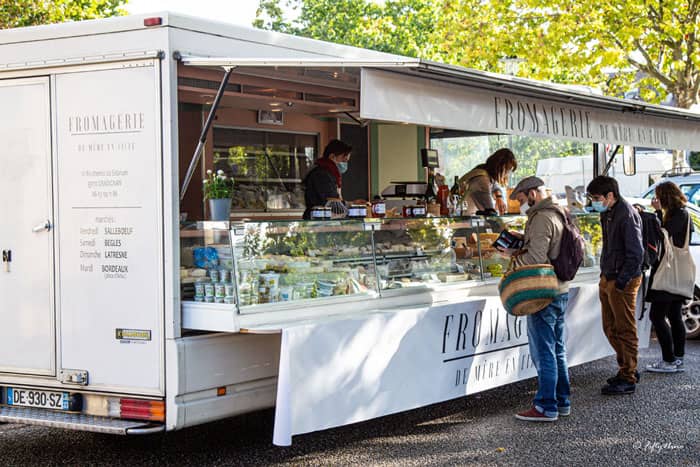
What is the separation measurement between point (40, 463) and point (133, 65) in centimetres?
268

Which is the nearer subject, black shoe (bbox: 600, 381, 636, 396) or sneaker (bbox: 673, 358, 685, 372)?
black shoe (bbox: 600, 381, 636, 396)

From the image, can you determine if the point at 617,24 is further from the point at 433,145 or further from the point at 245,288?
the point at 245,288

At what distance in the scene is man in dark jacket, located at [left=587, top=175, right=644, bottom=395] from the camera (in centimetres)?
784

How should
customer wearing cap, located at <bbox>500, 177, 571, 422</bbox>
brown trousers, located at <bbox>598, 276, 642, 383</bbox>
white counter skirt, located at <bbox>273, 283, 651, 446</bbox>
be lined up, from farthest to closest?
brown trousers, located at <bbox>598, 276, 642, 383</bbox> → customer wearing cap, located at <bbox>500, 177, 571, 422</bbox> → white counter skirt, located at <bbox>273, 283, 651, 446</bbox>

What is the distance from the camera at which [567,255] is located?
706 centimetres

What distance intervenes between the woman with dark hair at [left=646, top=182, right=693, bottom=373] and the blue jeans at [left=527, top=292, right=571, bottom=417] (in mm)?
2121

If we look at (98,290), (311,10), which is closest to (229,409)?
(98,290)

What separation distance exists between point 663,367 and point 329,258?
404cm

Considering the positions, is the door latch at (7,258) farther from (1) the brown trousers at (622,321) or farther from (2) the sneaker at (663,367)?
(2) the sneaker at (663,367)

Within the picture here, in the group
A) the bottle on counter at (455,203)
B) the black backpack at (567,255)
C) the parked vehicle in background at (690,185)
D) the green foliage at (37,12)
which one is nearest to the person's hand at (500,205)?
the bottle on counter at (455,203)

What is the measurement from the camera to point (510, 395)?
8.31 metres

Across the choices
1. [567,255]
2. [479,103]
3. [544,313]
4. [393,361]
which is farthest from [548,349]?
[479,103]

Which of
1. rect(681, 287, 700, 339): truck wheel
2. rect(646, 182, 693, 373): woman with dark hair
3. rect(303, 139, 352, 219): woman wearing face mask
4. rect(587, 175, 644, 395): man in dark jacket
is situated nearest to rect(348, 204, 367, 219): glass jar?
rect(303, 139, 352, 219): woman wearing face mask

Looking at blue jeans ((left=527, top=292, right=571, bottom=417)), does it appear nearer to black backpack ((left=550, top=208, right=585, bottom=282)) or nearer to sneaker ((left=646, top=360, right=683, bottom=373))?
black backpack ((left=550, top=208, right=585, bottom=282))
